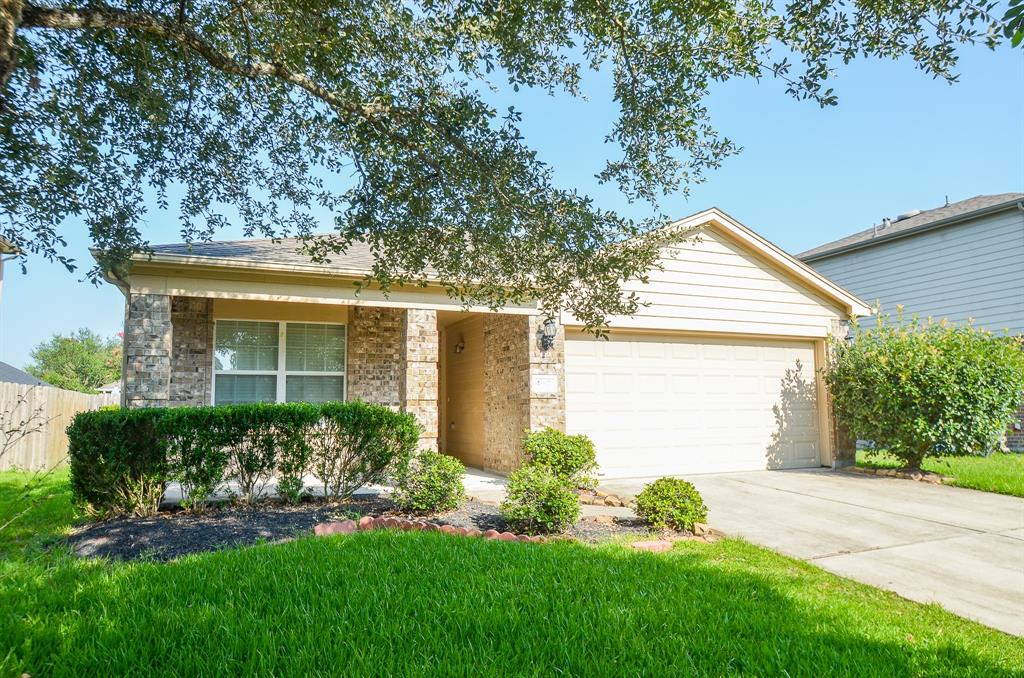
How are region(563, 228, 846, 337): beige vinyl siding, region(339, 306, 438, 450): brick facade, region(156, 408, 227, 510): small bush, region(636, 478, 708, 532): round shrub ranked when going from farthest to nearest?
region(339, 306, 438, 450): brick facade < region(563, 228, 846, 337): beige vinyl siding < region(156, 408, 227, 510): small bush < region(636, 478, 708, 532): round shrub

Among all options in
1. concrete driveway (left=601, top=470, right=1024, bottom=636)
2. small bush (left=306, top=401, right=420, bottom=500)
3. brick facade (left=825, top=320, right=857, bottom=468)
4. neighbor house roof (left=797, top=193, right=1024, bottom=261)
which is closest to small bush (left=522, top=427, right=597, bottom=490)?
concrete driveway (left=601, top=470, right=1024, bottom=636)

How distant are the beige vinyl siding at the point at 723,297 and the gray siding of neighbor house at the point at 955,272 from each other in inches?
190

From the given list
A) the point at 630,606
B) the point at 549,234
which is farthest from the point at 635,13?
the point at 630,606

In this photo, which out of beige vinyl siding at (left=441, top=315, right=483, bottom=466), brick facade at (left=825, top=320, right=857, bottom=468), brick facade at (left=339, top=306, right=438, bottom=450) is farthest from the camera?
beige vinyl siding at (left=441, top=315, right=483, bottom=466)

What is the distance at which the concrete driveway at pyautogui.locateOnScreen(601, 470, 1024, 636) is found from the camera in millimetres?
4414

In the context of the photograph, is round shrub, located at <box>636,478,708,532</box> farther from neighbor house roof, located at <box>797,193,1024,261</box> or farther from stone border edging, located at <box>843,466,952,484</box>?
neighbor house roof, located at <box>797,193,1024,261</box>

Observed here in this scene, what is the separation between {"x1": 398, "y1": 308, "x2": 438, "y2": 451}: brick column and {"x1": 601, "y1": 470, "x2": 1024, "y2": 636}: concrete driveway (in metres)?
2.88

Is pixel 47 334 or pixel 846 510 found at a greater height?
pixel 47 334

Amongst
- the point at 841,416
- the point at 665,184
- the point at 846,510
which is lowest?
the point at 846,510

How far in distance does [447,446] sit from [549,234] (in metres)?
8.22

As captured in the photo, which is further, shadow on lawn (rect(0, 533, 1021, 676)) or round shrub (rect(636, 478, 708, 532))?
round shrub (rect(636, 478, 708, 532))

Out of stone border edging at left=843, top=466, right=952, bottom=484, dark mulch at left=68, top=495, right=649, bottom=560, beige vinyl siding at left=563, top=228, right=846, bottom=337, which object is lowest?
stone border edging at left=843, top=466, right=952, bottom=484

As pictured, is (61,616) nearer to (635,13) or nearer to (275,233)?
(275,233)

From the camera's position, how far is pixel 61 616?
310 centimetres
